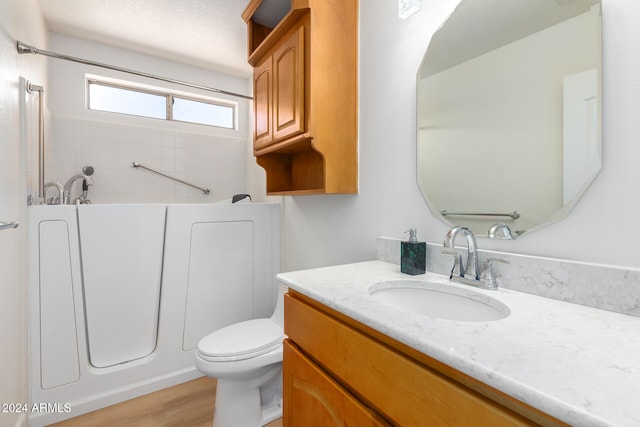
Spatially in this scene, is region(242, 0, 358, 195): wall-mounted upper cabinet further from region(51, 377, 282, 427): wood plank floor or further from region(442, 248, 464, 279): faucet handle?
region(51, 377, 282, 427): wood plank floor

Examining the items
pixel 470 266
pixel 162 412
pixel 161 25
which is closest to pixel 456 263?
pixel 470 266

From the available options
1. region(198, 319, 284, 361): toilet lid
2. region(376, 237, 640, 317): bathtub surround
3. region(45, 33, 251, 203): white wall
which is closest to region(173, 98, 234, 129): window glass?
region(45, 33, 251, 203): white wall

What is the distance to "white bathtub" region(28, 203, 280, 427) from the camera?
1.62 meters

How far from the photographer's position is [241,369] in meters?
1.37

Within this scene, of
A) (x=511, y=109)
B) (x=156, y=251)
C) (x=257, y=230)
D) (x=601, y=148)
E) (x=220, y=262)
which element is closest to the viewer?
(x=601, y=148)

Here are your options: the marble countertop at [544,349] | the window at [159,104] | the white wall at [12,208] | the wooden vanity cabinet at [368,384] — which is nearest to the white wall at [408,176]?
the marble countertop at [544,349]

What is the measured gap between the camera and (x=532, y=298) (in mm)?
821

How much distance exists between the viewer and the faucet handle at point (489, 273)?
906 mm

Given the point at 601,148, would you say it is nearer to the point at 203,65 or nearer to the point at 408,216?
the point at 408,216

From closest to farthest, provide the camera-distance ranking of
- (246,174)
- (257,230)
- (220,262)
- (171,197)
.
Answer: (220,262) → (257,230) → (171,197) → (246,174)

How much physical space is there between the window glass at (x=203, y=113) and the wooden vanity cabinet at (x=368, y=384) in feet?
8.78

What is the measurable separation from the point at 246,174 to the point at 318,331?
2606mm

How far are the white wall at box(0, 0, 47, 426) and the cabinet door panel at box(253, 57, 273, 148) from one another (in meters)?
1.14

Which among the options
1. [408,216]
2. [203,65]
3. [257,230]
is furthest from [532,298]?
[203,65]
